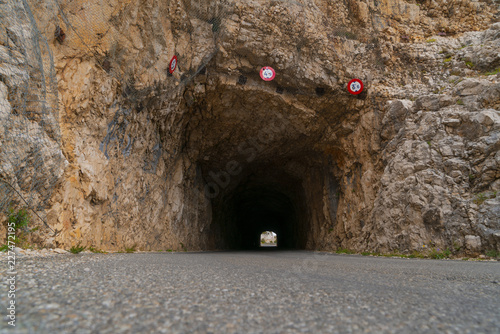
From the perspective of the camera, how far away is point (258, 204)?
26016mm

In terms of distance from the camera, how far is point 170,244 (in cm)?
1151

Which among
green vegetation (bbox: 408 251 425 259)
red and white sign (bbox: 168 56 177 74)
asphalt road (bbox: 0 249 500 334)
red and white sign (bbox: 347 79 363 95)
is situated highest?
red and white sign (bbox: 347 79 363 95)

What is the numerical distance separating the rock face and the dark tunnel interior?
2.26 metres

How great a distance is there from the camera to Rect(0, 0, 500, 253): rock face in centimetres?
722

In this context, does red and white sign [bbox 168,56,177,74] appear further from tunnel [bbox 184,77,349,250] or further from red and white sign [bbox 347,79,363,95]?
red and white sign [bbox 347,79,363,95]

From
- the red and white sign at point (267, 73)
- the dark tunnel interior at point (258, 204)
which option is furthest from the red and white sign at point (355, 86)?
the dark tunnel interior at point (258, 204)

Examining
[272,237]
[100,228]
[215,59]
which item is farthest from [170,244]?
[272,237]

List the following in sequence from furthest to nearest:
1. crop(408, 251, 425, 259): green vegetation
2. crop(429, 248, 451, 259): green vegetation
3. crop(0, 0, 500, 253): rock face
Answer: crop(408, 251, 425, 259): green vegetation, crop(429, 248, 451, 259): green vegetation, crop(0, 0, 500, 253): rock face

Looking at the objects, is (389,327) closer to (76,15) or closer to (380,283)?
(380,283)

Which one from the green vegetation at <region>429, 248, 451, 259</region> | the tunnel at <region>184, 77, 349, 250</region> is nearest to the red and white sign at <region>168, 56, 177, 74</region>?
the tunnel at <region>184, 77, 349, 250</region>

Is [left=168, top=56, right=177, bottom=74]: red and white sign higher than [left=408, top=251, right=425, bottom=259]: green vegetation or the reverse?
higher

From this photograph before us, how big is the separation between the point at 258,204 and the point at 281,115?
548 inches

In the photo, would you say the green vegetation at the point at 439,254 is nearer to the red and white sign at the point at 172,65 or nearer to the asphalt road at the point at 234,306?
the asphalt road at the point at 234,306

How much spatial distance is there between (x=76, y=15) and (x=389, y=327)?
8727mm
